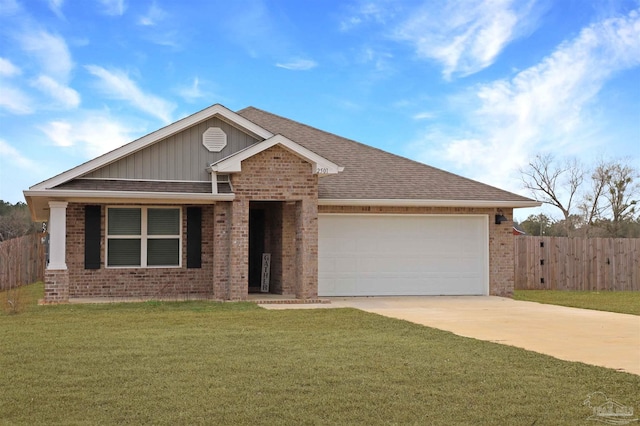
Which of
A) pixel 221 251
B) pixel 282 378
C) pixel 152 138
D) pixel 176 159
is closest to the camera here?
pixel 282 378

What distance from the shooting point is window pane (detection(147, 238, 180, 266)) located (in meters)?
18.2

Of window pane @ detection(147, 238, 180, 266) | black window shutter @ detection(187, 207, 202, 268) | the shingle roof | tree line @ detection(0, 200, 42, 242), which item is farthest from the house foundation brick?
tree line @ detection(0, 200, 42, 242)

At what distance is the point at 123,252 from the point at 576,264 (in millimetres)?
15524

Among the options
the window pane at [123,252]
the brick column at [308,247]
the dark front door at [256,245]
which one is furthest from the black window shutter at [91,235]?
the dark front door at [256,245]

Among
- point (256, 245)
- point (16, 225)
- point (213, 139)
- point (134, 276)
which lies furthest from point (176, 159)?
point (16, 225)

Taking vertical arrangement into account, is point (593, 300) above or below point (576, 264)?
below

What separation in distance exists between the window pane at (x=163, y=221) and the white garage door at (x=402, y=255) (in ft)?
11.9

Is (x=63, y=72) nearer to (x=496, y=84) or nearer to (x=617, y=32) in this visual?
(x=496, y=84)

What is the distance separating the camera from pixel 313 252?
57.6 feet

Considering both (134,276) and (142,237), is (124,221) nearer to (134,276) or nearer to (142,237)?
(142,237)

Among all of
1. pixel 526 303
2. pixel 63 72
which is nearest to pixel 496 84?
pixel 526 303

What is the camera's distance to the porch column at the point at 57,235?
53.9 feet

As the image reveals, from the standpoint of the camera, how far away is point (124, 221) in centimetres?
1792

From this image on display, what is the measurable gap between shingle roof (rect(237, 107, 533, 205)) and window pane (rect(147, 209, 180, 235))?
365cm
